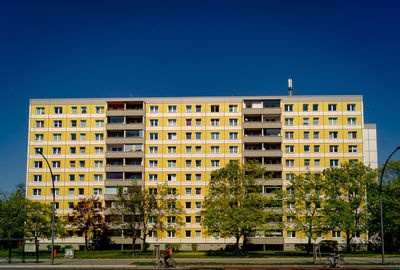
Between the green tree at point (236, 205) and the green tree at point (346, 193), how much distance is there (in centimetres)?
772

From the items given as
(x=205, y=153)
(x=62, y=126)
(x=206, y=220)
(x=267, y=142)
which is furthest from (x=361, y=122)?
(x=62, y=126)

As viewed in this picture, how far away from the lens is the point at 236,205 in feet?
164

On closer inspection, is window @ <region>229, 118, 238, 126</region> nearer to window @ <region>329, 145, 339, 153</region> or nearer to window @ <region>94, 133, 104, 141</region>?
window @ <region>329, 145, 339, 153</region>

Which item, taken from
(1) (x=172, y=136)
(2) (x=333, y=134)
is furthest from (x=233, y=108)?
(2) (x=333, y=134)

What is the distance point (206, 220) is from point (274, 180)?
25.7 metres

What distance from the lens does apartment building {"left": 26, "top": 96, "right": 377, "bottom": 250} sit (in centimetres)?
7356

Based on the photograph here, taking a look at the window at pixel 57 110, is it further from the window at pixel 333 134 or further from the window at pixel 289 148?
the window at pixel 333 134

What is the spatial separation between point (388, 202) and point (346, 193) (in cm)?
597

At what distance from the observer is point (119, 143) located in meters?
74.7

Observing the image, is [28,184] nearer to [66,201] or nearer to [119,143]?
[66,201]

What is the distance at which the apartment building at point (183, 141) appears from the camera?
73.6m

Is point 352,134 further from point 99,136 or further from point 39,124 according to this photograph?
point 39,124

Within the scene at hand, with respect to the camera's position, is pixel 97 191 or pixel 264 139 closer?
pixel 264 139

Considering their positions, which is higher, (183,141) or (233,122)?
(233,122)
